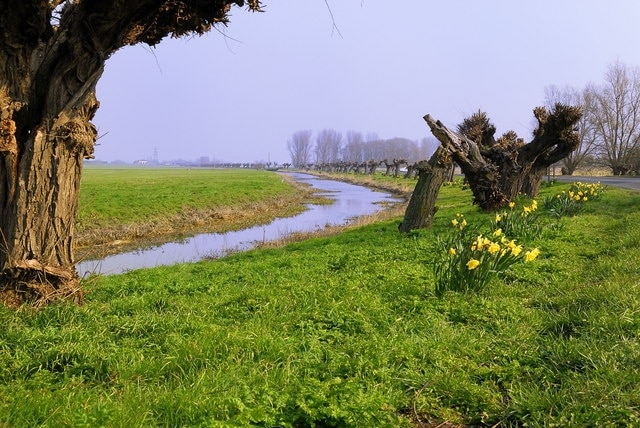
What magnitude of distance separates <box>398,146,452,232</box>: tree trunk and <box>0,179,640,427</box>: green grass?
5.72m

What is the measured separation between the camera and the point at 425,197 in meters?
12.3

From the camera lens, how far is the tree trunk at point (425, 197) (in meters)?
12.3

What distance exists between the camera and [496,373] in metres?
3.65

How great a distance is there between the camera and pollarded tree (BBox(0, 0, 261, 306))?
4.61 meters

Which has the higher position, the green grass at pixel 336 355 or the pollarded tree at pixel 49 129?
the pollarded tree at pixel 49 129

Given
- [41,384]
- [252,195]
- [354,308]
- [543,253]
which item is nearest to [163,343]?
[41,384]

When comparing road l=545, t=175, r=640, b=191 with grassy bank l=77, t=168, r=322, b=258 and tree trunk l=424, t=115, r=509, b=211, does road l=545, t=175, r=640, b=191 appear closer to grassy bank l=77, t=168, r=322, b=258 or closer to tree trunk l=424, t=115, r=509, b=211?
tree trunk l=424, t=115, r=509, b=211

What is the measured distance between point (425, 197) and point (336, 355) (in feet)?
29.5

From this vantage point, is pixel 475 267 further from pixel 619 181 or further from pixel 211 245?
pixel 619 181

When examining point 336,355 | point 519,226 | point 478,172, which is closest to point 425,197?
point 519,226

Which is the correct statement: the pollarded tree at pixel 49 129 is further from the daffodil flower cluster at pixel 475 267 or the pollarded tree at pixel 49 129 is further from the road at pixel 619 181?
the road at pixel 619 181

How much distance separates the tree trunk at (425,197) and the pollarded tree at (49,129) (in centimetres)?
813

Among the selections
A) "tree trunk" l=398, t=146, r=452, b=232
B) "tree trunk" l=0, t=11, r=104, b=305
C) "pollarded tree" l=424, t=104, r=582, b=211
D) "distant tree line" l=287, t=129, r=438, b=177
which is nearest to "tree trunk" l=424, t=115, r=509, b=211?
"pollarded tree" l=424, t=104, r=582, b=211

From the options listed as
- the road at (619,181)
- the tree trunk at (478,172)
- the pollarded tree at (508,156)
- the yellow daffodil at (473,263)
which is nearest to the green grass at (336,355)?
the yellow daffodil at (473,263)
